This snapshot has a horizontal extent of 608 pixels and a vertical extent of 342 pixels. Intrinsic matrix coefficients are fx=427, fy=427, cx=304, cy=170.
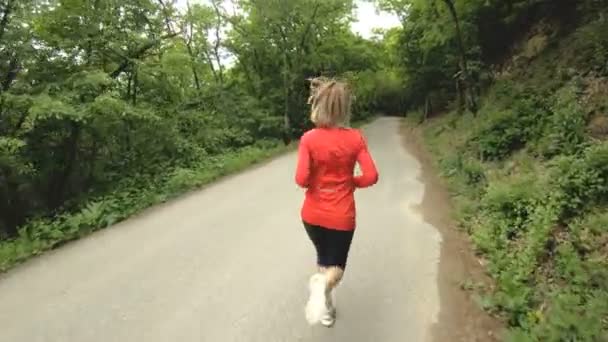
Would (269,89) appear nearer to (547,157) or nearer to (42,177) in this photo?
(42,177)

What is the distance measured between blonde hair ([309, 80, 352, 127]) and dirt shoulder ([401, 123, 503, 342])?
91.5 inches

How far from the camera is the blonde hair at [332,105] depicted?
3.47m

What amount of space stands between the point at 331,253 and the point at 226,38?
23144 mm

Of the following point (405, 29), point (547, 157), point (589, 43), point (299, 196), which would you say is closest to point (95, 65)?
point (299, 196)

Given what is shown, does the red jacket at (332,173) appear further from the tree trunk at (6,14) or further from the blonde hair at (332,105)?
the tree trunk at (6,14)

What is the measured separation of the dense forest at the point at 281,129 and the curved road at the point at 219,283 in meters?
0.85

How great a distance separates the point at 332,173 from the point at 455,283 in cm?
268

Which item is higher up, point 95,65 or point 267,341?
point 95,65

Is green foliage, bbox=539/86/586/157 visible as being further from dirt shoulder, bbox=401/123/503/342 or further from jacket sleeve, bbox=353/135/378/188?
jacket sleeve, bbox=353/135/378/188

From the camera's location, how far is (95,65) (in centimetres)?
1138

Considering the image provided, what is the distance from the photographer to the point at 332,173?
11.7 feet

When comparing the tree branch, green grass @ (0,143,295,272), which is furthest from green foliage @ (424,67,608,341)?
the tree branch

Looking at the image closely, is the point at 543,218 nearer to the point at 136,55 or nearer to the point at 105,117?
the point at 105,117

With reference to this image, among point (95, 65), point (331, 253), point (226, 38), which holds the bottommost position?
point (331, 253)
